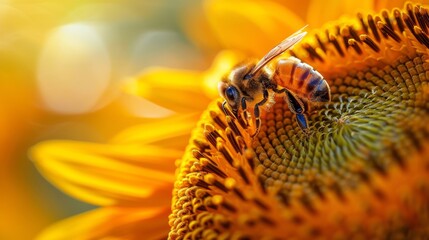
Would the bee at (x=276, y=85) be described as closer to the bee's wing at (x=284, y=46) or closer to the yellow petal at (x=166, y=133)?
the bee's wing at (x=284, y=46)

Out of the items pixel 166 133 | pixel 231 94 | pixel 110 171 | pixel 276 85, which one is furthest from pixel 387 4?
pixel 110 171

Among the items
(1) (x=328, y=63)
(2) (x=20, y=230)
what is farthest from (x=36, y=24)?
(1) (x=328, y=63)

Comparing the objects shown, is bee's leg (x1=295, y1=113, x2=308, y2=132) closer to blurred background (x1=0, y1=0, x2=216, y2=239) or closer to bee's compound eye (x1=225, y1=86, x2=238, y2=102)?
bee's compound eye (x1=225, y1=86, x2=238, y2=102)

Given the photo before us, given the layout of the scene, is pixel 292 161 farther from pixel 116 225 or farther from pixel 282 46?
pixel 116 225

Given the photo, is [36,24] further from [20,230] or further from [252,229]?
[252,229]

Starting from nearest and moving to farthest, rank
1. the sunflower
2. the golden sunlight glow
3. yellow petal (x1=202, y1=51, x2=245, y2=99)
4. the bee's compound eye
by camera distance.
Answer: the sunflower
the bee's compound eye
yellow petal (x1=202, y1=51, x2=245, y2=99)
the golden sunlight glow

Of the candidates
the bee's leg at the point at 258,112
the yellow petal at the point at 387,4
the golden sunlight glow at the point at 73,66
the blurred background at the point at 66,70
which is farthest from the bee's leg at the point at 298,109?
the golden sunlight glow at the point at 73,66

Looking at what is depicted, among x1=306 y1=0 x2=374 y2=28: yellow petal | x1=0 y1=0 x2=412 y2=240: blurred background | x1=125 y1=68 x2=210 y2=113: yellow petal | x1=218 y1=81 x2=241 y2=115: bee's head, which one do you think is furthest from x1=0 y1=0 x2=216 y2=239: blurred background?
x1=218 y1=81 x2=241 y2=115: bee's head
